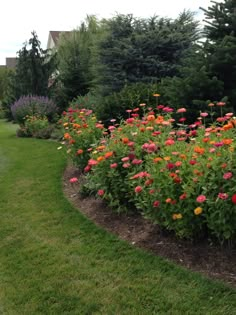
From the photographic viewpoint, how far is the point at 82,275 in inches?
117

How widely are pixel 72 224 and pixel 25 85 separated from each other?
14.6 metres

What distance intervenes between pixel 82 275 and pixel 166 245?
2.55 feet

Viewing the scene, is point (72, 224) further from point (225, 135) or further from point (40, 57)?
point (40, 57)

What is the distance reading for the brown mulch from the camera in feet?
9.23

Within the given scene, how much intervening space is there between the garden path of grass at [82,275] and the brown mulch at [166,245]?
0.33ft

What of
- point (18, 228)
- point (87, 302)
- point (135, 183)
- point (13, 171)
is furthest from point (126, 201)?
point (13, 171)

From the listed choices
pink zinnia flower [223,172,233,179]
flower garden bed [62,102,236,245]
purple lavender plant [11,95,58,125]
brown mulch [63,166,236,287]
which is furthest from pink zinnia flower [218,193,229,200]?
purple lavender plant [11,95,58,125]

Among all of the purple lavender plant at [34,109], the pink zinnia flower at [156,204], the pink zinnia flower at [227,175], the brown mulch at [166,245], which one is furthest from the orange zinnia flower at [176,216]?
the purple lavender plant at [34,109]

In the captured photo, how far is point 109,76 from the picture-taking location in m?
Answer: 10.7

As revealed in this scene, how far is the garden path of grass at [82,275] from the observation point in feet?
8.34

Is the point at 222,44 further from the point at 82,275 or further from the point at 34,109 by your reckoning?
the point at 34,109

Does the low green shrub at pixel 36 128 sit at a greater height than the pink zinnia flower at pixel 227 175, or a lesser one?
lesser

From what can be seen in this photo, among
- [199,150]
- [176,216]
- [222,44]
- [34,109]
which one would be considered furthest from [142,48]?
[176,216]

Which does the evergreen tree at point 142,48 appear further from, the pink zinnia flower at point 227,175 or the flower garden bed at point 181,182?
the pink zinnia flower at point 227,175
